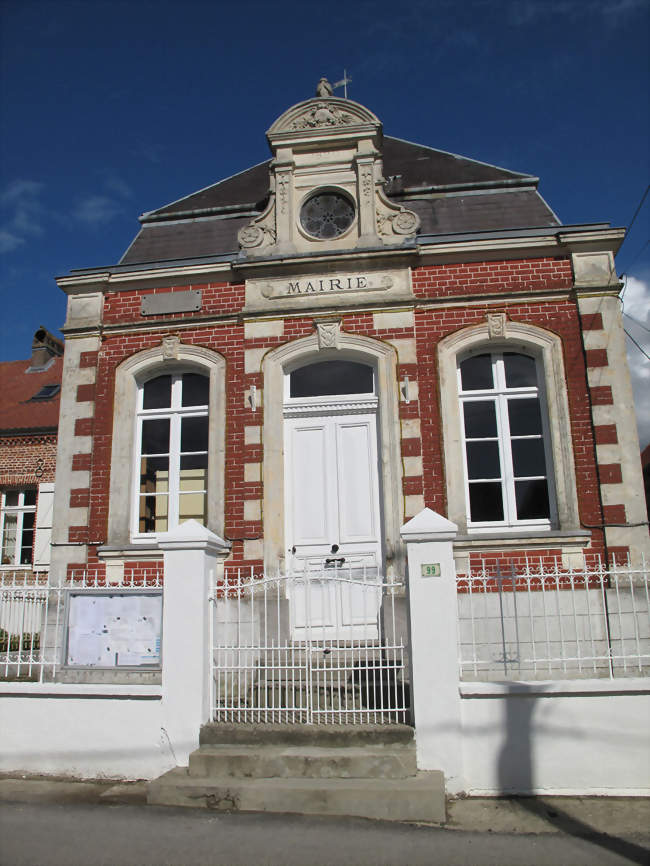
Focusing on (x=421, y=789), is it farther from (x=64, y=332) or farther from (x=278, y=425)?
(x=64, y=332)

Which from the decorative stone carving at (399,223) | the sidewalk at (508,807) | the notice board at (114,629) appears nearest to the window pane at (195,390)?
the decorative stone carving at (399,223)

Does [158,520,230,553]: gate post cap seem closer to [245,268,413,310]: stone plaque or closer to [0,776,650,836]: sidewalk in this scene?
[0,776,650,836]: sidewalk

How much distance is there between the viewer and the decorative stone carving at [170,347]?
31.6ft

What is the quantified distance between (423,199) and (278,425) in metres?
3.89

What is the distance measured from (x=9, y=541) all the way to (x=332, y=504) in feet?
32.6

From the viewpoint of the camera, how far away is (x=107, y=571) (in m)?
9.02

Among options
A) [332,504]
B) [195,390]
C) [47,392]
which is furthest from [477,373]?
[47,392]

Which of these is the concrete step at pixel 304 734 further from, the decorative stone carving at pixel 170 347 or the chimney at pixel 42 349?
the chimney at pixel 42 349

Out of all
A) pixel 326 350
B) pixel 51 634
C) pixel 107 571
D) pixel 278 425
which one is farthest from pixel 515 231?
pixel 51 634

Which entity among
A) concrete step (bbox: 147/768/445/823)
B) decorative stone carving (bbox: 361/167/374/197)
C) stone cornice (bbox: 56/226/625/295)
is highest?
decorative stone carving (bbox: 361/167/374/197)

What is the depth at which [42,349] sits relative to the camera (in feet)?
66.7

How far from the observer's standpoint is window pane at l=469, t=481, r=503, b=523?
880 cm

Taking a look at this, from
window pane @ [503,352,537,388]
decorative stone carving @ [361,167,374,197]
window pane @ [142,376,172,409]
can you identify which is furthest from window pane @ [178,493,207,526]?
decorative stone carving @ [361,167,374,197]

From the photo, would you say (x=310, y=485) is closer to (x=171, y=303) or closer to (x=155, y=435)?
(x=155, y=435)
